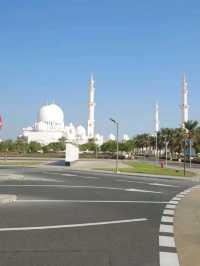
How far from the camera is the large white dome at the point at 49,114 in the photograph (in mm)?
183500

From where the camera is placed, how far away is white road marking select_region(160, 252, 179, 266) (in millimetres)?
7633

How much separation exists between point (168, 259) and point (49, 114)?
177681mm

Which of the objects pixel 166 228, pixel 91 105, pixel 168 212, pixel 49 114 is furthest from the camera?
pixel 49 114

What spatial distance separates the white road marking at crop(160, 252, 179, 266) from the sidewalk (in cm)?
9

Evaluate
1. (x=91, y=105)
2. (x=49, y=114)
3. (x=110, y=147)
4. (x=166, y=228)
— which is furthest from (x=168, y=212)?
(x=49, y=114)

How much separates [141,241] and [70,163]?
1987 inches

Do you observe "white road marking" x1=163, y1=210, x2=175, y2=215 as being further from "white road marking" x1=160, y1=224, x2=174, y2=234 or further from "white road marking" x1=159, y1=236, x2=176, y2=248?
"white road marking" x1=159, y1=236, x2=176, y2=248

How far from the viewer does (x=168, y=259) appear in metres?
7.94

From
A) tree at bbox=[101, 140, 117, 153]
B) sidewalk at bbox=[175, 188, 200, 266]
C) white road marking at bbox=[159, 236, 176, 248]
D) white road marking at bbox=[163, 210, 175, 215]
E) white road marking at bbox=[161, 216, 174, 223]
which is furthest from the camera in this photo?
tree at bbox=[101, 140, 117, 153]

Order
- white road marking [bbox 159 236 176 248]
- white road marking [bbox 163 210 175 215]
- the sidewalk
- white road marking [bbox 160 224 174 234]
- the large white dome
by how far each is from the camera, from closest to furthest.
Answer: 1. the sidewalk
2. white road marking [bbox 159 236 176 248]
3. white road marking [bbox 160 224 174 234]
4. white road marking [bbox 163 210 175 215]
5. the large white dome

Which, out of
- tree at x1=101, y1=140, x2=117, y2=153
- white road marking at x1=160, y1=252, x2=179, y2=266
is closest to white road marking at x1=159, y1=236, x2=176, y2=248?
white road marking at x1=160, y1=252, x2=179, y2=266

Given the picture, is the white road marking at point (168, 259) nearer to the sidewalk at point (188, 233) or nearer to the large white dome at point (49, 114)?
the sidewalk at point (188, 233)

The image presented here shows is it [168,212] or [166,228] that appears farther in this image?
[168,212]

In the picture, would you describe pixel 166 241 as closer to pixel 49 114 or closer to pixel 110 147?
pixel 110 147
